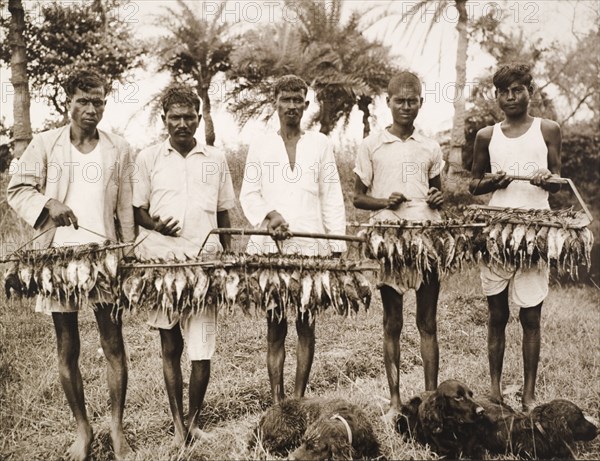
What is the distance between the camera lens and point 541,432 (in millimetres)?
3727

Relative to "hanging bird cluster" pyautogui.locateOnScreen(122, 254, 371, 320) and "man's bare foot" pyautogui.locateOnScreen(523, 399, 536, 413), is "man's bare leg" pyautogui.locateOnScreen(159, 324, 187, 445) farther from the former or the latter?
"man's bare foot" pyautogui.locateOnScreen(523, 399, 536, 413)

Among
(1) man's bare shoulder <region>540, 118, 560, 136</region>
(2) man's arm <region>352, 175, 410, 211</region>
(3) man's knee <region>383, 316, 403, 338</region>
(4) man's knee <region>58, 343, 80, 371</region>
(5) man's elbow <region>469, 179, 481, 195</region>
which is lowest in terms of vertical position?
(4) man's knee <region>58, 343, 80, 371</region>

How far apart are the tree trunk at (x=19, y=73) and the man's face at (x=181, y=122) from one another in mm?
6324

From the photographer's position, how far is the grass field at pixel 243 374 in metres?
4.47

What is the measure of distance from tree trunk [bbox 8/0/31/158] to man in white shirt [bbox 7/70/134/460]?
602cm

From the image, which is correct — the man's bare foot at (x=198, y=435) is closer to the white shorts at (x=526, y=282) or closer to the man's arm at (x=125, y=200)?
the man's arm at (x=125, y=200)

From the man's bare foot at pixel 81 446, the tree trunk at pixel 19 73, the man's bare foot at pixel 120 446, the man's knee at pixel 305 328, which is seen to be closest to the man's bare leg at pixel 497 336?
the man's knee at pixel 305 328

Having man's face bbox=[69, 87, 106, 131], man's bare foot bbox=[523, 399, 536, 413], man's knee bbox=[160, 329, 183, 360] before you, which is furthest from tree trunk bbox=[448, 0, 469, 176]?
man's face bbox=[69, 87, 106, 131]

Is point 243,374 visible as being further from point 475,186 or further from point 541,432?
point 541,432

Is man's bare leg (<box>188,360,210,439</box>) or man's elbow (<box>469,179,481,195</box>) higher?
man's elbow (<box>469,179,481,195</box>)

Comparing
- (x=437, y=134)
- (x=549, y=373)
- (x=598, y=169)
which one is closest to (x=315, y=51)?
(x=437, y=134)

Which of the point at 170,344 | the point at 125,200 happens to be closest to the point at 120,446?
the point at 170,344

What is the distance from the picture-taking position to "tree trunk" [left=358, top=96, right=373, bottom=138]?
1762 centimetres

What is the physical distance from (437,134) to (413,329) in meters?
10.7
